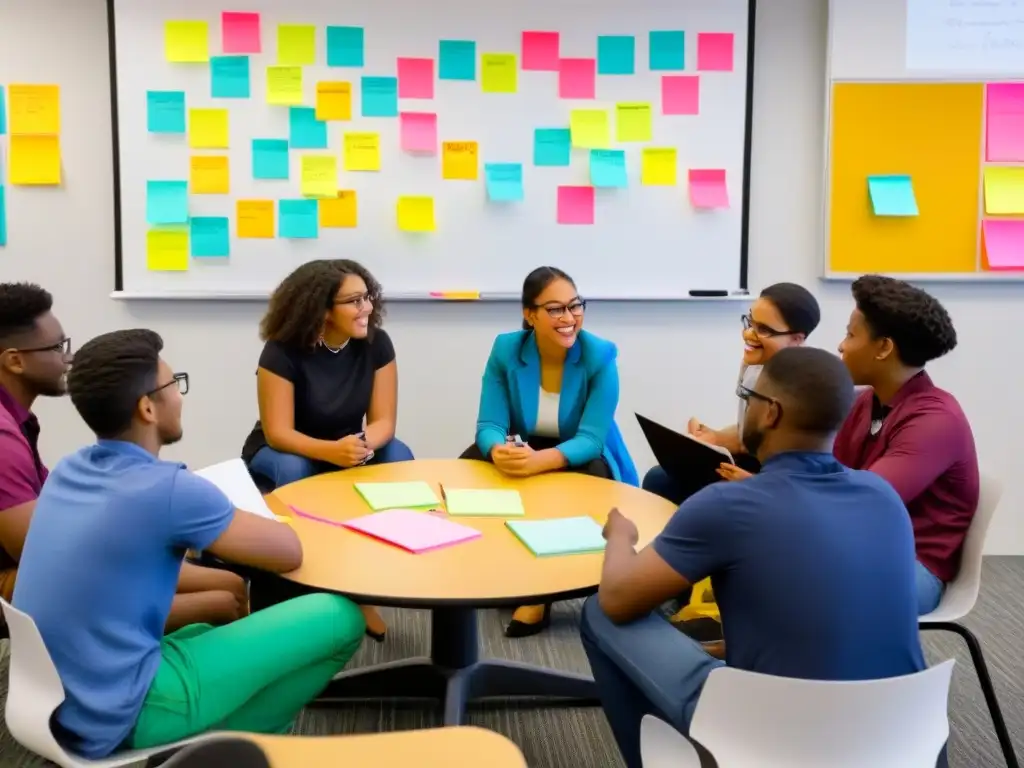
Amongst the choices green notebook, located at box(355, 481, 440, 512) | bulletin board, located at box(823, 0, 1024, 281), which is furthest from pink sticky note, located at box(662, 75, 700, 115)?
green notebook, located at box(355, 481, 440, 512)

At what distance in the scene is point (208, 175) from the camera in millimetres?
3627

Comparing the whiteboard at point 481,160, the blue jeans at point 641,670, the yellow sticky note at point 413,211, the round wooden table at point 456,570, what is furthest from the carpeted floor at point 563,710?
the yellow sticky note at point 413,211

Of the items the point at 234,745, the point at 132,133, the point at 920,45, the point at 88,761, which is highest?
the point at 920,45

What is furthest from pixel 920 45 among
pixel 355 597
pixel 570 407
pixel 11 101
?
pixel 11 101

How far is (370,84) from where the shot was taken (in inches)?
143

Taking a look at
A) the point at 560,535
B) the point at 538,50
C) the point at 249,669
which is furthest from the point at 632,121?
the point at 249,669

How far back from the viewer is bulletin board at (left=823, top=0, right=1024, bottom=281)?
12.1 ft

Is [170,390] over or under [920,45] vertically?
under

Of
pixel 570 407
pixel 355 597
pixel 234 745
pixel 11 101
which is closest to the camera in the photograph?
pixel 234 745

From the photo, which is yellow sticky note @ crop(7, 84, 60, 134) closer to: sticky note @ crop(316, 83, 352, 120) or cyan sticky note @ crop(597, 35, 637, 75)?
sticky note @ crop(316, 83, 352, 120)

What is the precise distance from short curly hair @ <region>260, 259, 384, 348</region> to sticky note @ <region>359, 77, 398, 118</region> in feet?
2.37

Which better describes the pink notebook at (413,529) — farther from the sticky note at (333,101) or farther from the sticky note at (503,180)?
the sticky note at (333,101)

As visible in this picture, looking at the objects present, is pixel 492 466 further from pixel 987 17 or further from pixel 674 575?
pixel 987 17

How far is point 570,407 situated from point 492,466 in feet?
1.35
